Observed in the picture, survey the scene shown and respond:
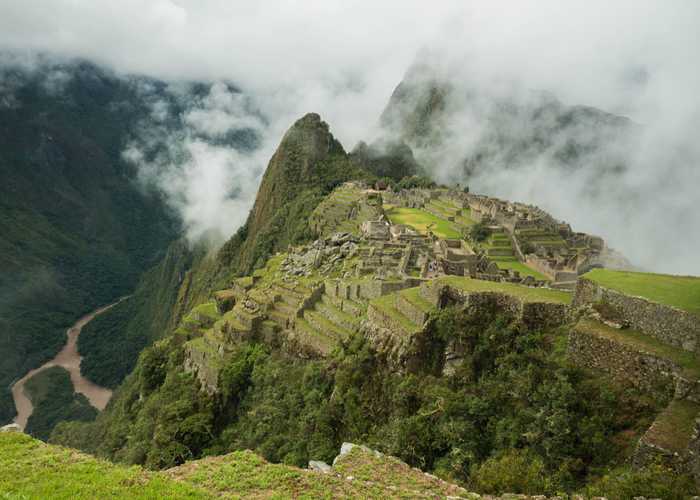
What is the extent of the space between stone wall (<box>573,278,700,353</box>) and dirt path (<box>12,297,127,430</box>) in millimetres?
68167

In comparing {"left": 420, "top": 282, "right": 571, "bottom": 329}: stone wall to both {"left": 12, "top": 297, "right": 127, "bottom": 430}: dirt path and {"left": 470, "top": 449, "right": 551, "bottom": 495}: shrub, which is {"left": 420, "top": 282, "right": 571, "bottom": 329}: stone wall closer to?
{"left": 470, "top": 449, "right": 551, "bottom": 495}: shrub

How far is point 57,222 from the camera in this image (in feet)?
472

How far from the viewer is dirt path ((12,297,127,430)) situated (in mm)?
69188

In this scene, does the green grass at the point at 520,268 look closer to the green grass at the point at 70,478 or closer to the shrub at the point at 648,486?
the shrub at the point at 648,486

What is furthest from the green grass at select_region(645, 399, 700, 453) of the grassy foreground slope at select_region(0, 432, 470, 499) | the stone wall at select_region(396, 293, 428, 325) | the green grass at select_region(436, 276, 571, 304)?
the stone wall at select_region(396, 293, 428, 325)

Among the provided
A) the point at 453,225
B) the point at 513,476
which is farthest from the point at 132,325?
the point at 513,476

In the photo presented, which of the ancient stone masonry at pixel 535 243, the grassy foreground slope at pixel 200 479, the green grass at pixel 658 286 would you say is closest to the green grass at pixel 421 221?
the ancient stone masonry at pixel 535 243

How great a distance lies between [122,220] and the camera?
171m

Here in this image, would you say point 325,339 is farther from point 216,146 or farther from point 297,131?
point 216,146

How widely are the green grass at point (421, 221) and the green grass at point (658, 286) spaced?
30524 millimetres

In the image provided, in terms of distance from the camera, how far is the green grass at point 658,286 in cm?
1179

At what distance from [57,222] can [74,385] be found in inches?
3248

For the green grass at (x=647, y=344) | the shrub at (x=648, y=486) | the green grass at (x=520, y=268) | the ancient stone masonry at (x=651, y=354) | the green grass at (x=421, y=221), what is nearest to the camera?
the shrub at (x=648, y=486)

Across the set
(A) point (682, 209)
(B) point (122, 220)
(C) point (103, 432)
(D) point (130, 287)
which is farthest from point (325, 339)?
(B) point (122, 220)
